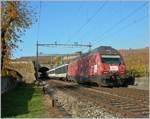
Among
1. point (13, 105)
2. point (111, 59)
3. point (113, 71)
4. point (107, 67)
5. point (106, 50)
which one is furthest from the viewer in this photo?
point (106, 50)

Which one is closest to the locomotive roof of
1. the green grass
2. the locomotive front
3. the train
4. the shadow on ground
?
the train

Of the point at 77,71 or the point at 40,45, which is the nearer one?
the point at 77,71

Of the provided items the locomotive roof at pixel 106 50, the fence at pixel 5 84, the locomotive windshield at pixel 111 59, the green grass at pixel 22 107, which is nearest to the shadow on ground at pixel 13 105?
the green grass at pixel 22 107

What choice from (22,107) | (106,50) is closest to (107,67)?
(106,50)

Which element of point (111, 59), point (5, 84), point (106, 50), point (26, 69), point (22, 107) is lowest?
point (22, 107)

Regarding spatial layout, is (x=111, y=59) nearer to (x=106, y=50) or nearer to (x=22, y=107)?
(x=106, y=50)

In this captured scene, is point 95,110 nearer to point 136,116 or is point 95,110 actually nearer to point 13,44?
point 136,116

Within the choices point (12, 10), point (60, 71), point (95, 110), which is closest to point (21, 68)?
point (60, 71)

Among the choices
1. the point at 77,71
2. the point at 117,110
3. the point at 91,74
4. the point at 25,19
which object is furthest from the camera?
the point at 77,71

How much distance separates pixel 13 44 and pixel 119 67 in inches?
360

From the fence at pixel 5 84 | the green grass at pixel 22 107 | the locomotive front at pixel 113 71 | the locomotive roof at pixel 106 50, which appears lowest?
the green grass at pixel 22 107

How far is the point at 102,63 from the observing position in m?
35.7

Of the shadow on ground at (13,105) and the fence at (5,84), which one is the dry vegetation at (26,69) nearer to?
the fence at (5,84)

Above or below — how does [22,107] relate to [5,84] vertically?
below
